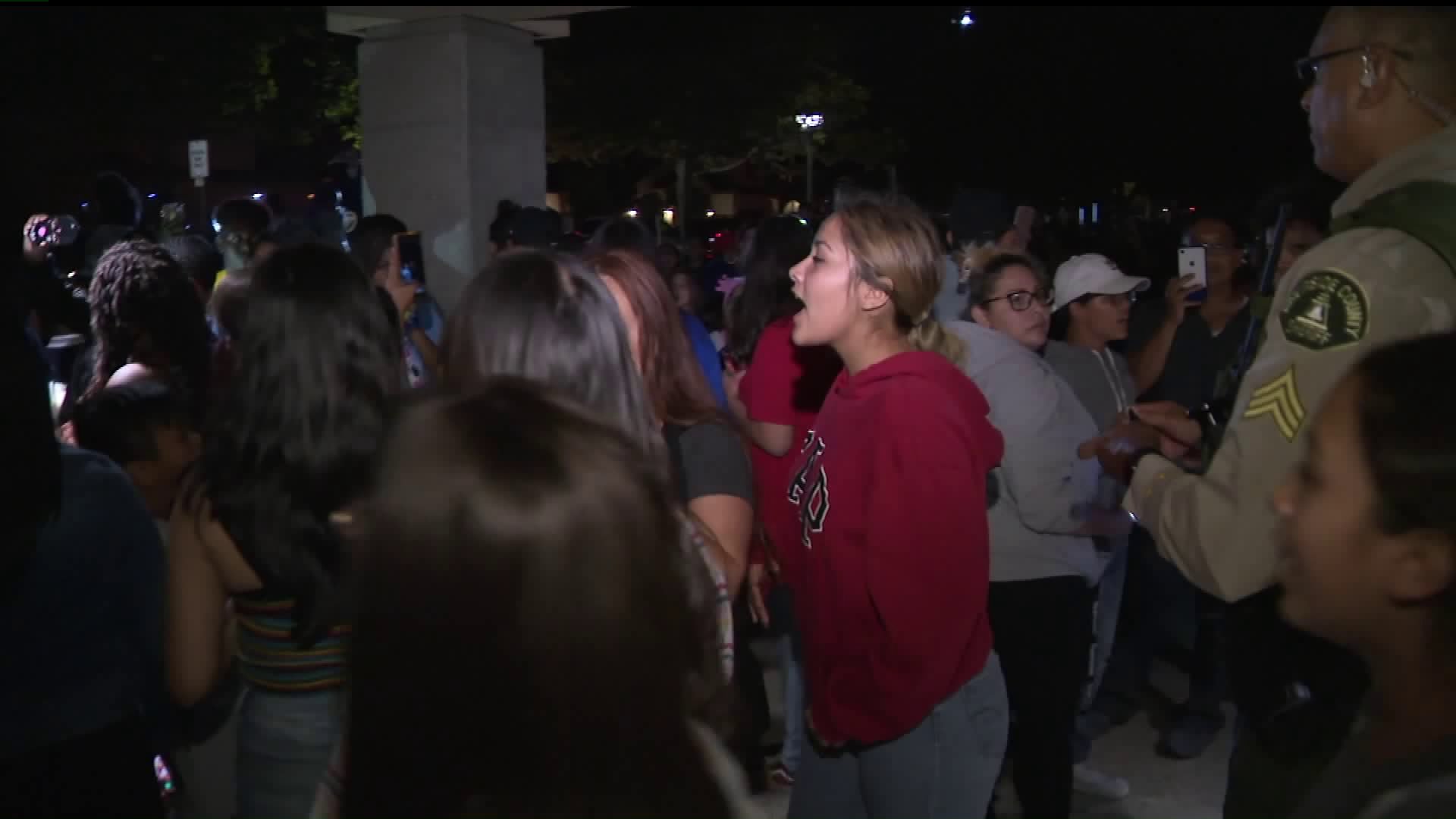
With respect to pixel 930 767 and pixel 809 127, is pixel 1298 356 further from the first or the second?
pixel 809 127

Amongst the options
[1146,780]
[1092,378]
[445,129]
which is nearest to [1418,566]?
[1092,378]

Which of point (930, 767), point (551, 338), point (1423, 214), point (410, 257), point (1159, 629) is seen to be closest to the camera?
point (1423, 214)

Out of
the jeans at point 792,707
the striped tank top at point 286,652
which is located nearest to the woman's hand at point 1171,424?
the striped tank top at point 286,652

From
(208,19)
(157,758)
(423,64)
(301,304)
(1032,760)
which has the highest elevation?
(208,19)

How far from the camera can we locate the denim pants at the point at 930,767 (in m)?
2.57

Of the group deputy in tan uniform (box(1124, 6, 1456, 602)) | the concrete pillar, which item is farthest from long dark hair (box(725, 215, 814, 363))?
the concrete pillar

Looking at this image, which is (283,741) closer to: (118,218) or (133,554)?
(133,554)

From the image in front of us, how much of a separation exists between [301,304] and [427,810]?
1482mm

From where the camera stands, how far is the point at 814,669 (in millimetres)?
2729

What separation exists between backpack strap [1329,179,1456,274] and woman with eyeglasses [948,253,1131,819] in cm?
155

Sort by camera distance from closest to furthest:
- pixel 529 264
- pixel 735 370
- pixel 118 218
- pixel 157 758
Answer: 1. pixel 529 264
2. pixel 157 758
3. pixel 735 370
4. pixel 118 218

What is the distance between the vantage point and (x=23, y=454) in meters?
2.09

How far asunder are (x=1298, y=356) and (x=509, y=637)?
61.3 inches

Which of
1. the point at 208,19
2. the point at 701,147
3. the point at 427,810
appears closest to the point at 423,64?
the point at 208,19
